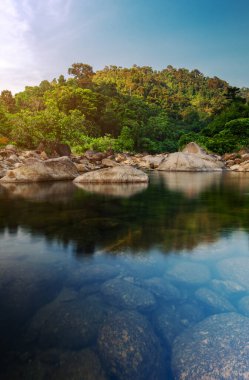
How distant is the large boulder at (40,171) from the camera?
42.4 feet

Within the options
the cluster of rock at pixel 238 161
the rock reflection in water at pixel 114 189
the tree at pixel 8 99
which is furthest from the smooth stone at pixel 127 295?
the tree at pixel 8 99

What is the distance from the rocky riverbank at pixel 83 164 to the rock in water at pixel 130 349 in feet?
34.3

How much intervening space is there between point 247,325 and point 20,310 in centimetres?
186

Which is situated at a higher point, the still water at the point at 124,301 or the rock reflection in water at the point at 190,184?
the still water at the point at 124,301

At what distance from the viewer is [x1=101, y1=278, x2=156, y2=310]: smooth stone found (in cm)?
259

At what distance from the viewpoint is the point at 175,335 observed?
2191 millimetres

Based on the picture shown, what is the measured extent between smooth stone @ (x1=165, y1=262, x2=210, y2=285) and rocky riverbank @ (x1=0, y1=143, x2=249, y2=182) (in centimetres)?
931

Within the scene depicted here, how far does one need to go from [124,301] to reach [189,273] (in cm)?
95

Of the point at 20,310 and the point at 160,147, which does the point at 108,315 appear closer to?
the point at 20,310

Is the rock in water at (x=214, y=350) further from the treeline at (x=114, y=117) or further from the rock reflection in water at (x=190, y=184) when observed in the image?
the treeline at (x=114, y=117)

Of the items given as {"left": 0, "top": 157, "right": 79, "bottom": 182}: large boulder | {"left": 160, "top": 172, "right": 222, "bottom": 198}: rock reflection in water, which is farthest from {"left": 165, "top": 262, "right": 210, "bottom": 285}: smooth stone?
{"left": 0, "top": 157, "right": 79, "bottom": 182}: large boulder

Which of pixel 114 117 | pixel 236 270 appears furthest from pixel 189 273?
pixel 114 117

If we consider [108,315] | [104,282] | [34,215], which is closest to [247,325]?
[108,315]

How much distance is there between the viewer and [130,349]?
200 cm
